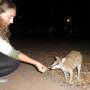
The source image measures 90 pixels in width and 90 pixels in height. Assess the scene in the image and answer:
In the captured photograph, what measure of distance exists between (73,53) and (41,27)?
58.0 m

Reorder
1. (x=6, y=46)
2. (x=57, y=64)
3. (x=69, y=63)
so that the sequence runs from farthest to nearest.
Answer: (x=69, y=63)
(x=57, y=64)
(x=6, y=46)

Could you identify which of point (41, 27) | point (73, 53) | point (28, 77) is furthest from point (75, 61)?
point (41, 27)

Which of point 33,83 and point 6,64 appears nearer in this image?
point 6,64

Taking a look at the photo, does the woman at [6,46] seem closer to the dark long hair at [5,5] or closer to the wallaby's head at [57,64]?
the dark long hair at [5,5]

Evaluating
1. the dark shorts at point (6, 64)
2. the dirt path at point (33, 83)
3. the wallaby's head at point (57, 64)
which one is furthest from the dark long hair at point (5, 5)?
the wallaby's head at point (57, 64)

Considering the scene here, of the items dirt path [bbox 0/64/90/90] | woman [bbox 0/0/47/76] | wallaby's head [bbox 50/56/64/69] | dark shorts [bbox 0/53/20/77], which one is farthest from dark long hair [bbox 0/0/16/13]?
wallaby's head [bbox 50/56/64/69]

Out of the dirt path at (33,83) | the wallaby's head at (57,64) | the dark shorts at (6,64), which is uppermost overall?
the dark shorts at (6,64)

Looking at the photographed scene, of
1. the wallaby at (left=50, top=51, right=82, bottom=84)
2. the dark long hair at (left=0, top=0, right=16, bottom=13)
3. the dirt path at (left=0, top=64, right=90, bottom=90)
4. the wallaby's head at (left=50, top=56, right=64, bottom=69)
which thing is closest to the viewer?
the dark long hair at (left=0, top=0, right=16, bottom=13)

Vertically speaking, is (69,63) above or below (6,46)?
below

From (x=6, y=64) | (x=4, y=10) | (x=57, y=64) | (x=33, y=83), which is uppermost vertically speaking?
(x=4, y=10)

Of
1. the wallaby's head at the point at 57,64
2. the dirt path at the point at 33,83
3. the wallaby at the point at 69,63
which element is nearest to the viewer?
the dirt path at the point at 33,83

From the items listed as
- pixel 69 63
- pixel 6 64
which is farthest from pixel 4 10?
pixel 69 63

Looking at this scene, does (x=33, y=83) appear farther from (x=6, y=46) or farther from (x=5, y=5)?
(x=5, y=5)

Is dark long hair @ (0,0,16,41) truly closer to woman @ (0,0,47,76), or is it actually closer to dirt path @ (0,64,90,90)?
woman @ (0,0,47,76)
